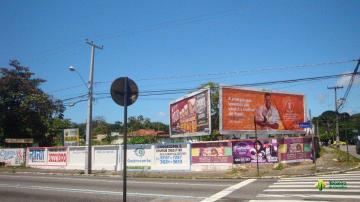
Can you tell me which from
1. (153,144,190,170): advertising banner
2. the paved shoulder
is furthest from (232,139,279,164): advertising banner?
the paved shoulder

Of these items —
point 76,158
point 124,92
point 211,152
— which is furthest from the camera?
point 76,158

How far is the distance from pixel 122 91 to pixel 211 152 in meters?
19.6

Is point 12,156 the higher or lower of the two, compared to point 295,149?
lower

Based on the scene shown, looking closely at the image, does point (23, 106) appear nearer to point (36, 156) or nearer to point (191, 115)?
point (36, 156)

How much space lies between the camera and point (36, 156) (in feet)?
130

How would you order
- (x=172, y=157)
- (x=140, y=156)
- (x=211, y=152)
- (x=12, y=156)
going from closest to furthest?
(x=211, y=152)
(x=172, y=157)
(x=140, y=156)
(x=12, y=156)

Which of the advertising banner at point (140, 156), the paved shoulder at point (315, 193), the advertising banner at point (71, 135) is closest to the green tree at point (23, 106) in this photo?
the advertising banner at point (71, 135)

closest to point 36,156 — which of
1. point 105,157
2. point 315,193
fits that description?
point 105,157

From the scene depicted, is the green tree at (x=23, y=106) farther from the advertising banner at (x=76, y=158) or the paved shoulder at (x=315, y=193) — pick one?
the paved shoulder at (x=315, y=193)

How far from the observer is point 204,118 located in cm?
3275

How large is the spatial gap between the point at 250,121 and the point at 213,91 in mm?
29751

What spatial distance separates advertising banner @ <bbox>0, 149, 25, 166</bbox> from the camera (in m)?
41.7

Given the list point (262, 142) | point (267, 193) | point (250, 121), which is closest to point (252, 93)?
point (250, 121)

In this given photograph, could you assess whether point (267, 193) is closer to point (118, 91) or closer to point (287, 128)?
point (118, 91)
